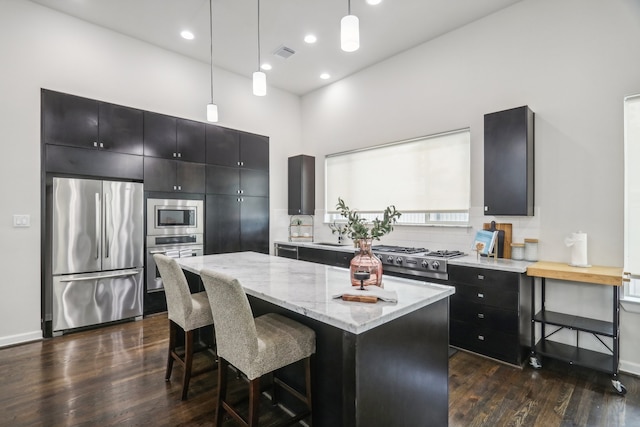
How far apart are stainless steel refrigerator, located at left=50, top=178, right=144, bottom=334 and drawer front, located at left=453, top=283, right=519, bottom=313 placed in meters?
3.78

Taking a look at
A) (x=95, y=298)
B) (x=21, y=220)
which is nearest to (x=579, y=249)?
(x=95, y=298)

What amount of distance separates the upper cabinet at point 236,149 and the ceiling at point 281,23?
1065 mm

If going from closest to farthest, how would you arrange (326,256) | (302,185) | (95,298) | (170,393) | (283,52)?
(170,393), (95,298), (283,52), (326,256), (302,185)

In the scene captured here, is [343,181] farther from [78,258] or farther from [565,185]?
[78,258]

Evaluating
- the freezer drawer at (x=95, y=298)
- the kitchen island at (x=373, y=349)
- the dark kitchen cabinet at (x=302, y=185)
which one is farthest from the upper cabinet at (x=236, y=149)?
the kitchen island at (x=373, y=349)

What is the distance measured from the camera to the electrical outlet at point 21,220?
10.9 feet

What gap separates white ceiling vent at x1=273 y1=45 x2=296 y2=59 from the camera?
430 cm

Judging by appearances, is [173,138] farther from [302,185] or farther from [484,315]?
[484,315]

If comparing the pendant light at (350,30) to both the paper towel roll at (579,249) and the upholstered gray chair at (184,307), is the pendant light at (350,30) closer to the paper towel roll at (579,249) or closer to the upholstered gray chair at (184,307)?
the upholstered gray chair at (184,307)

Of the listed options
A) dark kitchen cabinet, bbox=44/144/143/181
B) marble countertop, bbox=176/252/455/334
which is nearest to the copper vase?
marble countertop, bbox=176/252/455/334

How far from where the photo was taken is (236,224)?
501 centimetres

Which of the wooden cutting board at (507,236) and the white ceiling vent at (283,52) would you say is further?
the white ceiling vent at (283,52)

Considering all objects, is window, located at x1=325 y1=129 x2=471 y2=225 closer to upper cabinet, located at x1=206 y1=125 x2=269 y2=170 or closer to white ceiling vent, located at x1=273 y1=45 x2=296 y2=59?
upper cabinet, located at x1=206 y1=125 x2=269 y2=170

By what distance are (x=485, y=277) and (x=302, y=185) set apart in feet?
10.9
